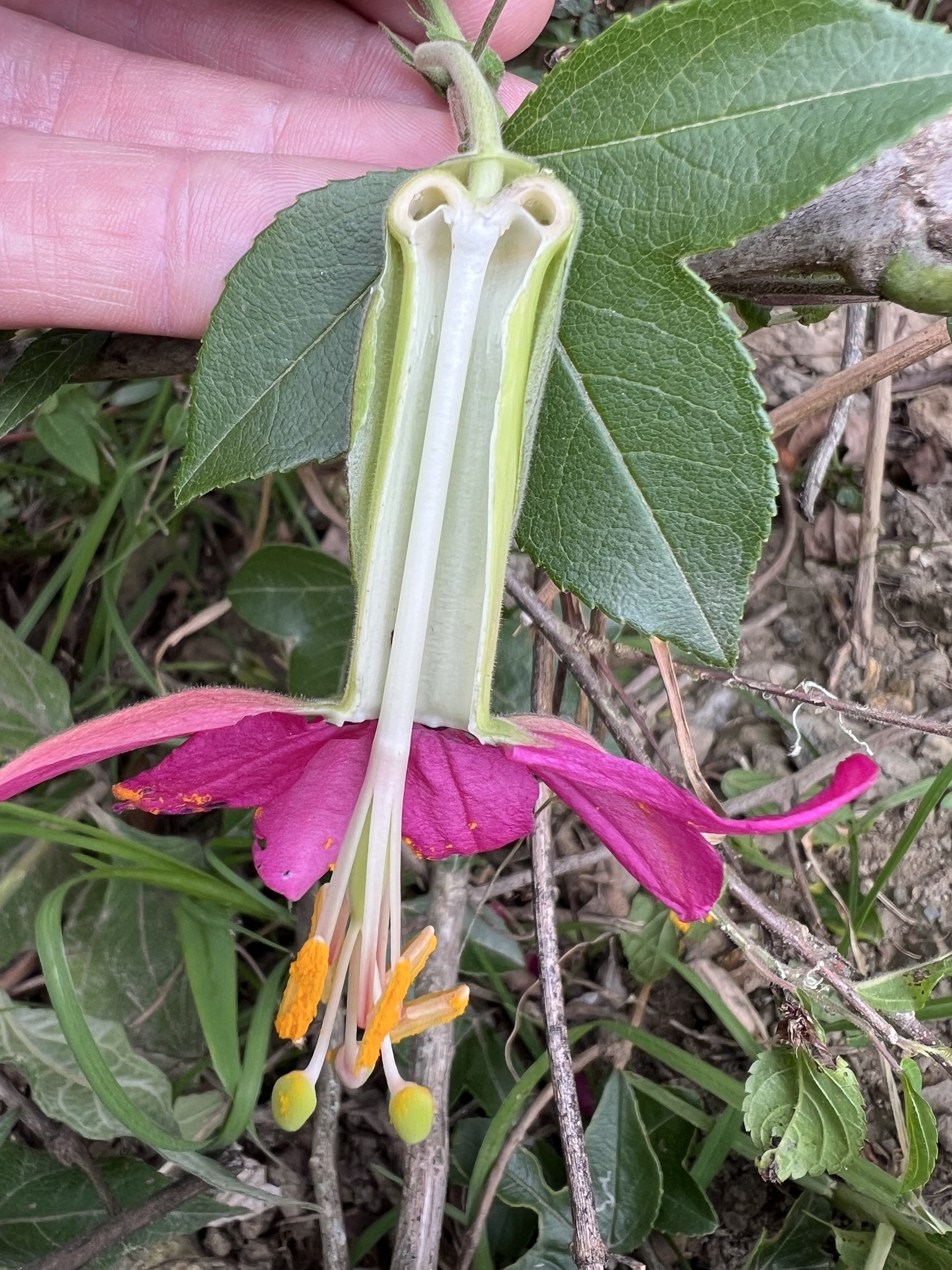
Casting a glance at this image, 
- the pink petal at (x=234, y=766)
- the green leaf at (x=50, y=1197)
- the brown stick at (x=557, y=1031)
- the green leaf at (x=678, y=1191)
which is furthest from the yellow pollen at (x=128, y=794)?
the green leaf at (x=678, y=1191)

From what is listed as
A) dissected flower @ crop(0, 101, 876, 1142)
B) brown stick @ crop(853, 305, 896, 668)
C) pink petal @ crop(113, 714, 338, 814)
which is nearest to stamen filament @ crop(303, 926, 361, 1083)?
dissected flower @ crop(0, 101, 876, 1142)

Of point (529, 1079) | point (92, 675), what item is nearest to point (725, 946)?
point (529, 1079)

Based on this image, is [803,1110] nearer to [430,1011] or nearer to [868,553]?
[430,1011]

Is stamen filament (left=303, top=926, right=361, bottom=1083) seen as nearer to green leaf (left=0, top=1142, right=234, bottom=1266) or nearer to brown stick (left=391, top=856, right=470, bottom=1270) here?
brown stick (left=391, top=856, right=470, bottom=1270)

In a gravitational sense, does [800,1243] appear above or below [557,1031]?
below

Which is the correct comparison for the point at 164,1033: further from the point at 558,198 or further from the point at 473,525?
the point at 558,198

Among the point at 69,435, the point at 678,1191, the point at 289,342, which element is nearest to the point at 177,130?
the point at 69,435
